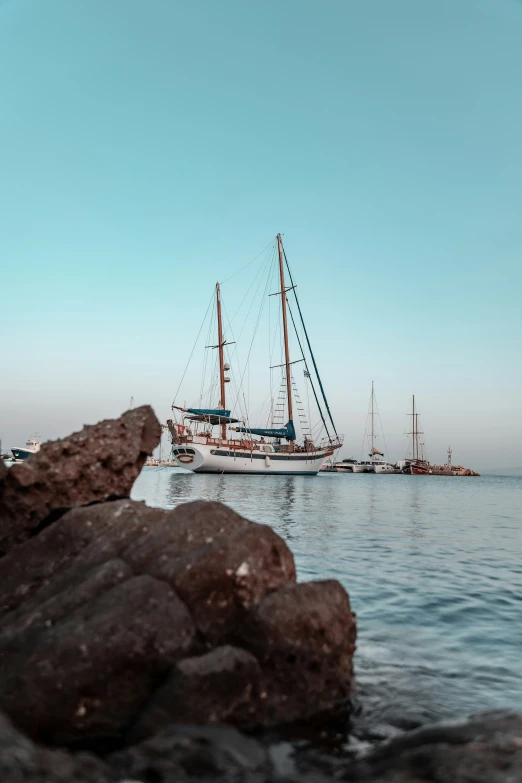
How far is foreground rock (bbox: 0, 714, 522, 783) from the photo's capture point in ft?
9.59

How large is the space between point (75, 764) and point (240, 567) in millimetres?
2315

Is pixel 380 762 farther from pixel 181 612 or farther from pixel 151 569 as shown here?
pixel 151 569

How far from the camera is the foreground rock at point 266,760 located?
2.92 metres

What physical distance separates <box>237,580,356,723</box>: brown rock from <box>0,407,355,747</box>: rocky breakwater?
0.04ft

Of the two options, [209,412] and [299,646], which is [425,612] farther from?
[209,412]

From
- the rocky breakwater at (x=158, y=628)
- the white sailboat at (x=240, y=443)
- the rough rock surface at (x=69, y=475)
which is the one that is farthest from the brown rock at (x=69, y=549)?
the white sailboat at (x=240, y=443)

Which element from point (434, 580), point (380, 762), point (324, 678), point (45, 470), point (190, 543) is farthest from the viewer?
point (434, 580)

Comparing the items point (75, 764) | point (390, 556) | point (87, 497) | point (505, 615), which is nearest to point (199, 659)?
point (75, 764)

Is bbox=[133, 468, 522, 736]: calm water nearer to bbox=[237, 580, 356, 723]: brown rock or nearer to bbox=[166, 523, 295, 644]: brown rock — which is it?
bbox=[237, 580, 356, 723]: brown rock

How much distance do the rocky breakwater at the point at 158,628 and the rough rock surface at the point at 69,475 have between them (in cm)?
36

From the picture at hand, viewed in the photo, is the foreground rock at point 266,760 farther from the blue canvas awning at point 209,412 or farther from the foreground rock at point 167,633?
the blue canvas awning at point 209,412

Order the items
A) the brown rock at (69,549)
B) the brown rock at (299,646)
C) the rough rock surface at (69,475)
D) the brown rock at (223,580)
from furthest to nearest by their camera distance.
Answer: the rough rock surface at (69,475), the brown rock at (69,549), the brown rock at (223,580), the brown rock at (299,646)

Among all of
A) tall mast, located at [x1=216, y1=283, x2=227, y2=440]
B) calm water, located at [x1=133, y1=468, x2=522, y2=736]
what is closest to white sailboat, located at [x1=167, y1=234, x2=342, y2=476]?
tall mast, located at [x1=216, y1=283, x2=227, y2=440]

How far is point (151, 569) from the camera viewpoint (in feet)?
17.6
